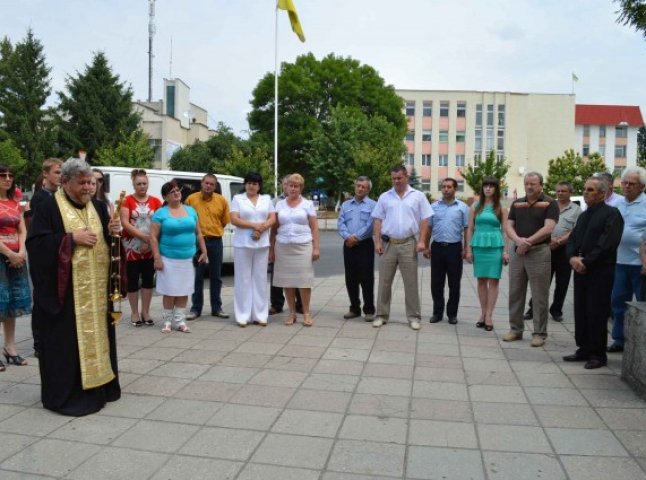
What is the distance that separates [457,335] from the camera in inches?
304

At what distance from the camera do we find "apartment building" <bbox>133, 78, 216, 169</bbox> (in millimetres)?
47688

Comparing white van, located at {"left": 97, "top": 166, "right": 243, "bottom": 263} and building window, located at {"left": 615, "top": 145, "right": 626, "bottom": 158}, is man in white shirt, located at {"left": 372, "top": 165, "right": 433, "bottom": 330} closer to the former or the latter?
white van, located at {"left": 97, "top": 166, "right": 243, "bottom": 263}

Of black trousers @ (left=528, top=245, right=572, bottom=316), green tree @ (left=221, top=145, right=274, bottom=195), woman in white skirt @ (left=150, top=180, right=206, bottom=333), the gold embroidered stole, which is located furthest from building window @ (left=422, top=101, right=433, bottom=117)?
the gold embroidered stole

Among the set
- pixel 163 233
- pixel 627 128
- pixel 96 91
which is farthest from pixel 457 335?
pixel 627 128

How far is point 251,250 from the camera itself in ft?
26.8

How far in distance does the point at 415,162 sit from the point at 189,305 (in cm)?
6771

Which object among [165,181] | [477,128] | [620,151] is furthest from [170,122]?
[620,151]

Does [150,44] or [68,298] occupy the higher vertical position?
[150,44]

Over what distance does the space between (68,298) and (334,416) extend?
214cm

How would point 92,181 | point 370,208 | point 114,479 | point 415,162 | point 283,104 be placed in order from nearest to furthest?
point 114,479
point 92,181
point 370,208
point 283,104
point 415,162

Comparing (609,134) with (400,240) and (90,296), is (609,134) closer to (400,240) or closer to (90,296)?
(400,240)

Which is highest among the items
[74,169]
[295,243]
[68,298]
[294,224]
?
[74,169]

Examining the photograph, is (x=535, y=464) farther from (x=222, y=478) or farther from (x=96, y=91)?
(x=96, y=91)

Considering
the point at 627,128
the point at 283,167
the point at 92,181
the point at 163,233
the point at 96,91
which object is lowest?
the point at 163,233
